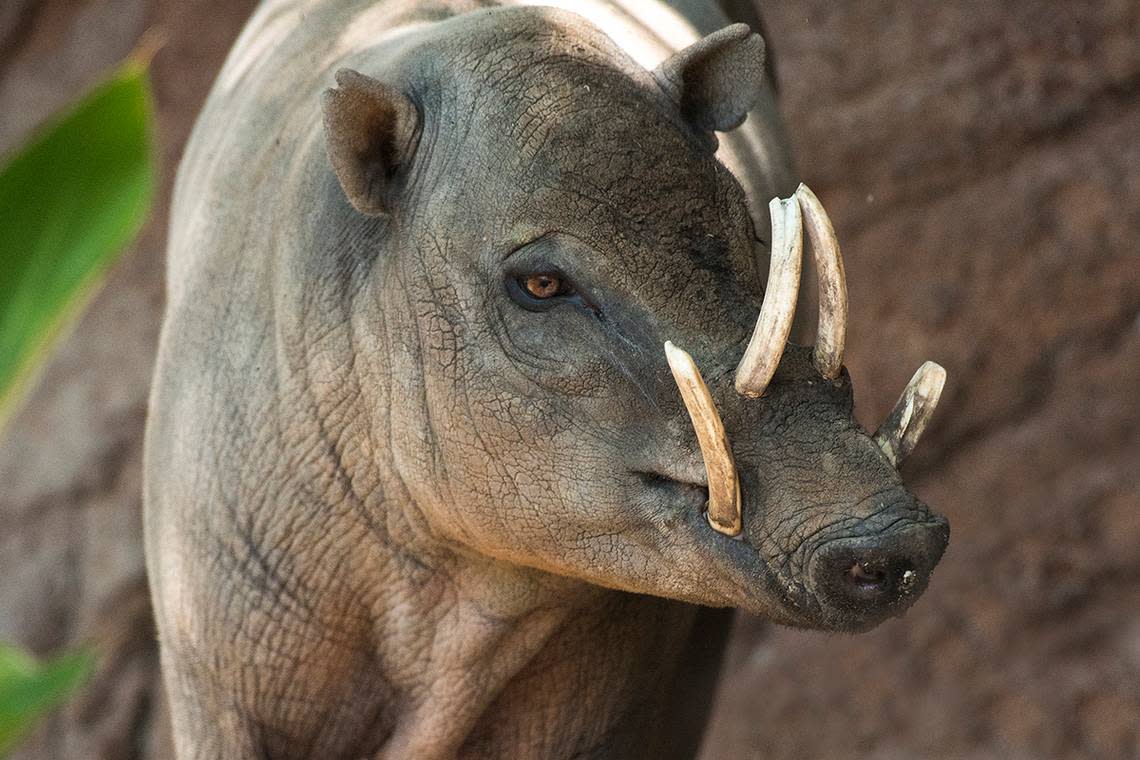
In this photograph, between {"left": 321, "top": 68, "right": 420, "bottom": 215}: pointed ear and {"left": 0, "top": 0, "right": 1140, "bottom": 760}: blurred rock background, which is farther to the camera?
{"left": 0, "top": 0, "right": 1140, "bottom": 760}: blurred rock background

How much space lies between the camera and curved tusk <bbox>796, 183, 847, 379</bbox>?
2.36m

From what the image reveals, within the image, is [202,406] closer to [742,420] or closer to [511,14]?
[511,14]

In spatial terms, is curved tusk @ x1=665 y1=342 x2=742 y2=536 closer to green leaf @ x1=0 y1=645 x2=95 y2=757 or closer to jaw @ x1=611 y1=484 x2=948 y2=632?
jaw @ x1=611 y1=484 x2=948 y2=632

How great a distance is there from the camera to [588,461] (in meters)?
2.50

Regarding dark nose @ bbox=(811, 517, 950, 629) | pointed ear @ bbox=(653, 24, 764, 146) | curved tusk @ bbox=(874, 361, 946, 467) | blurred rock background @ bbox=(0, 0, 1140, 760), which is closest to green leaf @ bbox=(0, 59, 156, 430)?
dark nose @ bbox=(811, 517, 950, 629)

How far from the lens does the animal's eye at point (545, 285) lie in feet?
8.25

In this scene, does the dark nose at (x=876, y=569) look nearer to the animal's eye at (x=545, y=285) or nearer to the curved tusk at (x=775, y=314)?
the curved tusk at (x=775, y=314)

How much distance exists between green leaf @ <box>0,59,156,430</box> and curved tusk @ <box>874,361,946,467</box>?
1.29 m

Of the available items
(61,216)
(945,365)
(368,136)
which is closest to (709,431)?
(368,136)

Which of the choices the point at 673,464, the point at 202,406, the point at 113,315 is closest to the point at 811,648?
the point at 113,315

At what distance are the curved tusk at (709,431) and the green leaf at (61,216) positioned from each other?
1009mm

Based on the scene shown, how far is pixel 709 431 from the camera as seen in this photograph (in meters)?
2.23

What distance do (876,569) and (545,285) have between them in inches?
25.4

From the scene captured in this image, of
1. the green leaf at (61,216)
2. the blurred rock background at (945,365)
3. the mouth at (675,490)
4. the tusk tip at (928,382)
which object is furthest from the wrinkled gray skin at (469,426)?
the blurred rock background at (945,365)
